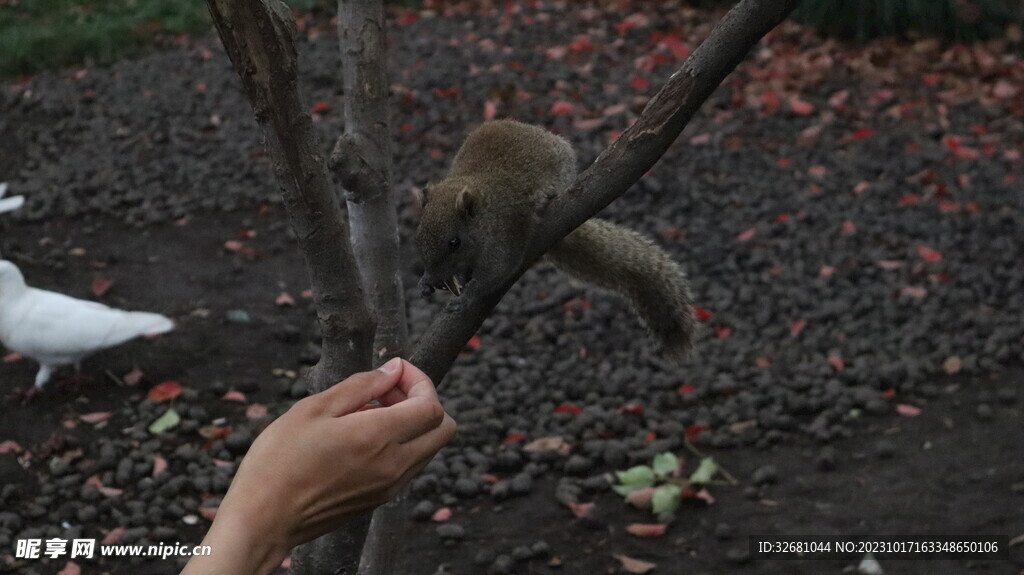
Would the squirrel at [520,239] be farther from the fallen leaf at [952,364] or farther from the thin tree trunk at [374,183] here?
the fallen leaf at [952,364]

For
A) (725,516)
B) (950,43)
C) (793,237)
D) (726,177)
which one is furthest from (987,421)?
(950,43)

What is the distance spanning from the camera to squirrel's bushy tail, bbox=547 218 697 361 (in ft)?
7.72

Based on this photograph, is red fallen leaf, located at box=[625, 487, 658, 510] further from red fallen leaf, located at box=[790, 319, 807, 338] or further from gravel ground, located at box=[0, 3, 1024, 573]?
red fallen leaf, located at box=[790, 319, 807, 338]

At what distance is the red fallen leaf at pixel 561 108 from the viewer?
6.04 m

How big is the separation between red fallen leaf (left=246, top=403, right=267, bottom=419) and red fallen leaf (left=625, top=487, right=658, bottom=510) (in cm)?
134

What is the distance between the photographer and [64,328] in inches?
143

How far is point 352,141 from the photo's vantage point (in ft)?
6.66

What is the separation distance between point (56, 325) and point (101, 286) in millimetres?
908

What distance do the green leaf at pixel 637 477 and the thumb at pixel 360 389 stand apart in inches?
73.4

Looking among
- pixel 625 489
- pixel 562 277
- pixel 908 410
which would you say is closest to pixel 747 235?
pixel 562 277

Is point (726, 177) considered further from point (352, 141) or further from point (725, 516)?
point (352, 141)

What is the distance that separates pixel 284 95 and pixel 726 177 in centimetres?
429

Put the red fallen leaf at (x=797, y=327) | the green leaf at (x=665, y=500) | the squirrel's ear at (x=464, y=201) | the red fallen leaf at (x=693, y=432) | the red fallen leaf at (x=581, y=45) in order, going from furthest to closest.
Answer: the red fallen leaf at (x=581, y=45) < the red fallen leaf at (x=797, y=327) < the red fallen leaf at (x=693, y=432) < the green leaf at (x=665, y=500) < the squirrel's ear at (x=464, y=201)

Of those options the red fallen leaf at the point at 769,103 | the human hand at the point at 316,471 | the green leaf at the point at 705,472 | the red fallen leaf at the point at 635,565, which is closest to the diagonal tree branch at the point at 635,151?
the human hand at the point at 316,471
